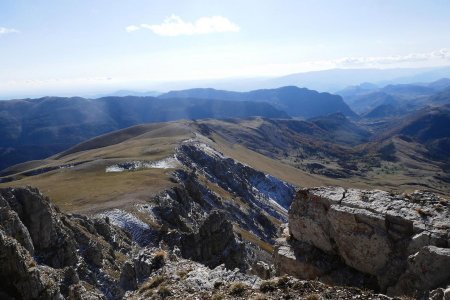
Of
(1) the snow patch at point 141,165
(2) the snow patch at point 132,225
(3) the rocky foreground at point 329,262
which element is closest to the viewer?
(3) the rocky foreground at point 329,262

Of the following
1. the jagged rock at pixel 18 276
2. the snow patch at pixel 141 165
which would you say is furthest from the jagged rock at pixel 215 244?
the snow patch at pixel 141 165

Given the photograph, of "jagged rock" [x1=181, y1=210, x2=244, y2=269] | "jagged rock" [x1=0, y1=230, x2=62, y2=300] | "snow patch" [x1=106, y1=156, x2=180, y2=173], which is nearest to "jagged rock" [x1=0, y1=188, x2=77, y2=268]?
"jagged rock" [x1=0, y1=230, x2=62, y2=300]

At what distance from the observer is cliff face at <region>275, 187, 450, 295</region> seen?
61.5 feet

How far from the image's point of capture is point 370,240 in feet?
69.8

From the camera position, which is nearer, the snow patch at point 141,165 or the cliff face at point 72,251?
the cliff face at point 72,251

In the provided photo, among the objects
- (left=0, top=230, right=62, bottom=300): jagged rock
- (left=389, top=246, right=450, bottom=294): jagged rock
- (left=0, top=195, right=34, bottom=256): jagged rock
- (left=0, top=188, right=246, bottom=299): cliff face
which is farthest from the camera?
(left=0, top=195, right=34, bottom=256): jagged rock

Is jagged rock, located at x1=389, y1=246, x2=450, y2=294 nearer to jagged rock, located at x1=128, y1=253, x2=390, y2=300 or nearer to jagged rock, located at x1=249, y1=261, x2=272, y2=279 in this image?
jagged rock, located at x1=128, y1=253, x2=390, y2=300

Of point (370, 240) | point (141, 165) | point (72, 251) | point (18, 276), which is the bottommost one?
point (141, 165)

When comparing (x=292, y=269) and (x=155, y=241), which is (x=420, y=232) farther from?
(x=155, y=241)

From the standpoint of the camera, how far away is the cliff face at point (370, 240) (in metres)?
18.7

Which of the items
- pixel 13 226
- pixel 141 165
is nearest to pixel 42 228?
pixel 13 226

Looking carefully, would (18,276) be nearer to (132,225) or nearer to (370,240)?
(370,240)

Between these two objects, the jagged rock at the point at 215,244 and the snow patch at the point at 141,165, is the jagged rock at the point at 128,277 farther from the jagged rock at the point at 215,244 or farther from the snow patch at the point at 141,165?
the snow patch at the point at 141,165

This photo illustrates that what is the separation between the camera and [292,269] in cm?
2433
